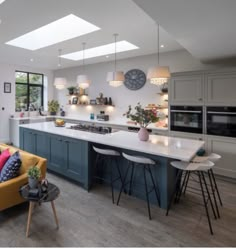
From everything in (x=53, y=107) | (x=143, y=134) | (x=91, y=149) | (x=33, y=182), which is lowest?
(x=33, y=182)

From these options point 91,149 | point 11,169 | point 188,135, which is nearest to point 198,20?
point 91,149

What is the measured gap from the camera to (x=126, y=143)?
2.81m

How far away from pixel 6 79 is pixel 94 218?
5.79 metres

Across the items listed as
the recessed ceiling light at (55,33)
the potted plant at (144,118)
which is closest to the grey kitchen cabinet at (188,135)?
the potted plant at (144,118)

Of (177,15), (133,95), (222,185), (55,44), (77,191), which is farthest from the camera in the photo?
(133,95)

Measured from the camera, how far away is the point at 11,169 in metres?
2.47

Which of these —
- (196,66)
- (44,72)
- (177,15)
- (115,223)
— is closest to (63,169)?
(115,223)

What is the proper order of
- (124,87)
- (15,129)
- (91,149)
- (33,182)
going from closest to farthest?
(33,182) < (91,149) < (124,87) < (15,129)

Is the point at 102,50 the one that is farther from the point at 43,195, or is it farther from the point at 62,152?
the point at 43,195

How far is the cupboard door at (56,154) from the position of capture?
11.7 ft

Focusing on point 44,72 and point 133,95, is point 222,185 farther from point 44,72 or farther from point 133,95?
point 44,72

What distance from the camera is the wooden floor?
2053 millimetres

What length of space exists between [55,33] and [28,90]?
12.3ft

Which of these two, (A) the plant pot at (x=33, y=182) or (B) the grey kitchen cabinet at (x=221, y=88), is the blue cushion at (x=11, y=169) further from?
(B) the grey kitchen cabinet at (x=221, y=88)
